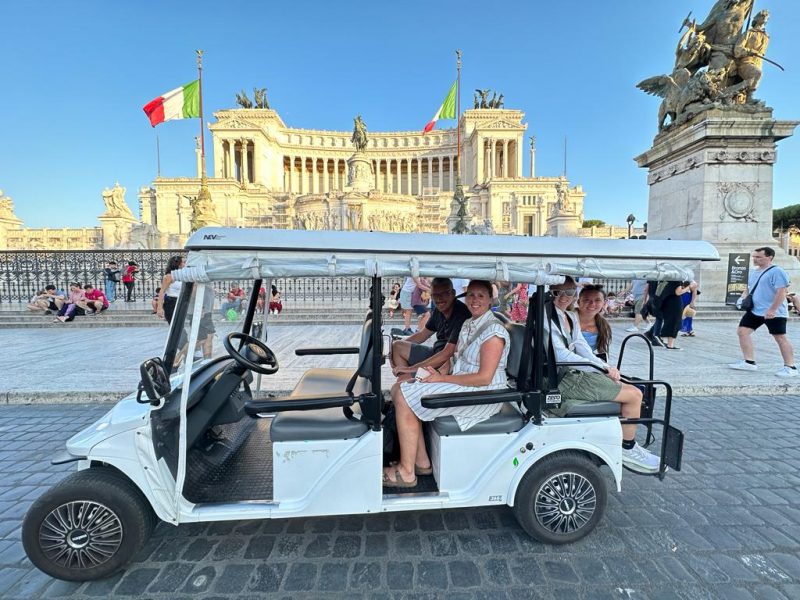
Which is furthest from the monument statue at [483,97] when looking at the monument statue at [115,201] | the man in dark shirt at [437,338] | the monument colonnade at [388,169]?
the man in dark shirt at [437,338]

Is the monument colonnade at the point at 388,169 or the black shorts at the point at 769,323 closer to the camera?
the black shorts at the point at 769,323

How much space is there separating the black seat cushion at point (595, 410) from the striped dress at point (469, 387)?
0.55m

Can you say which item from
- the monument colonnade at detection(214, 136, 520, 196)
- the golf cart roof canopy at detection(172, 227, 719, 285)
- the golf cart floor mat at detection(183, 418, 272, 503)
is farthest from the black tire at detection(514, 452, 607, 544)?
the monument colonnade at detection(214, 136, 520, 196)

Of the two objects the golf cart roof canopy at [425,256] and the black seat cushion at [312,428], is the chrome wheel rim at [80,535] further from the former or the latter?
the golf cart roof canopy at [425,256]

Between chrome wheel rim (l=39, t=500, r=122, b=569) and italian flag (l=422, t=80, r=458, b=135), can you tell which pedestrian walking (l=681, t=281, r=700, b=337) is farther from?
italian flag (l=422, t=80, r=458, b=135)

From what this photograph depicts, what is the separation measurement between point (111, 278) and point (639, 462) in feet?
64.9

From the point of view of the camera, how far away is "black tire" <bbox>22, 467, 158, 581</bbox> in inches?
94.6

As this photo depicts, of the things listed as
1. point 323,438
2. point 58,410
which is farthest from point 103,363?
point 323,438

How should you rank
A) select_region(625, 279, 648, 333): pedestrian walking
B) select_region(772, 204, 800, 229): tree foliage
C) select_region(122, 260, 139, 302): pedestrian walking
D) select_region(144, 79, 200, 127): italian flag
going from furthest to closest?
select_region(772, 204, 800, 229): tree foliage < select_region(144, 79, 200, 127): italian flag < select_region(122, 260, 139, 302): pedestrian walking < select_region(625, 279, 648, 333): pedestrian walking

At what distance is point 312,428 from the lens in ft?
8.70

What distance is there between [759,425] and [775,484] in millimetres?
1697

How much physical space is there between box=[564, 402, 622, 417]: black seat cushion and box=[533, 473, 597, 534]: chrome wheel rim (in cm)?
45

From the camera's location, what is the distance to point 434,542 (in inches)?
111

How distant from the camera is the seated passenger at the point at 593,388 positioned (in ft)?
10.2
